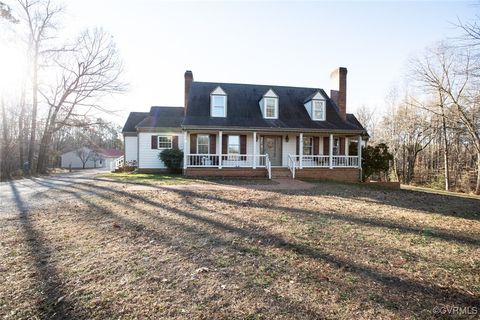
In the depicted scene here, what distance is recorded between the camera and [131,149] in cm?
2330

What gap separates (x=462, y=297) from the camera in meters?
3.30

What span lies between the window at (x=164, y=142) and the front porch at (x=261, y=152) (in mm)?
3327

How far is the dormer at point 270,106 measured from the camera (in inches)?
741

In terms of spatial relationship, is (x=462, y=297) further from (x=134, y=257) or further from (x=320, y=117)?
(x=320, y=117)

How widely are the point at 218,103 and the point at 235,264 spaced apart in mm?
15362

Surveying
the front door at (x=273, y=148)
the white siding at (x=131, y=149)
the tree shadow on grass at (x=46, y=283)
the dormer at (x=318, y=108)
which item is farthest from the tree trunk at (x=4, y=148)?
the dormer at (x=318, y=108)

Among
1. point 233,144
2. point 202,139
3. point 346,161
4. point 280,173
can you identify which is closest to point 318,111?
point 346,161

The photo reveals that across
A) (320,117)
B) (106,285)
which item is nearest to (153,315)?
(106,285)

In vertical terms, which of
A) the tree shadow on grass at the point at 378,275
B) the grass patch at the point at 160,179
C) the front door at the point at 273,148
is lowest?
the tree shadow on grass at the point at 378,275

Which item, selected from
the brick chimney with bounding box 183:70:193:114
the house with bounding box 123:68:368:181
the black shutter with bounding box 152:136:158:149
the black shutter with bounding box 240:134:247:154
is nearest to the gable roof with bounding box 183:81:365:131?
the house with bounding box 123:68:368:181

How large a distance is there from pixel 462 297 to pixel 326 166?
14926 mm

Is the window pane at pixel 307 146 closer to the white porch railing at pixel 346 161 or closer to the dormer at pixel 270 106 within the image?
the white porch railing at pixel 346 161

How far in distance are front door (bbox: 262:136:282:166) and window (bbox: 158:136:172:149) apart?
759 cm

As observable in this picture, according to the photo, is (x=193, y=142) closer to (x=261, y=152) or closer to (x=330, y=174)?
(x=261, y=152)
